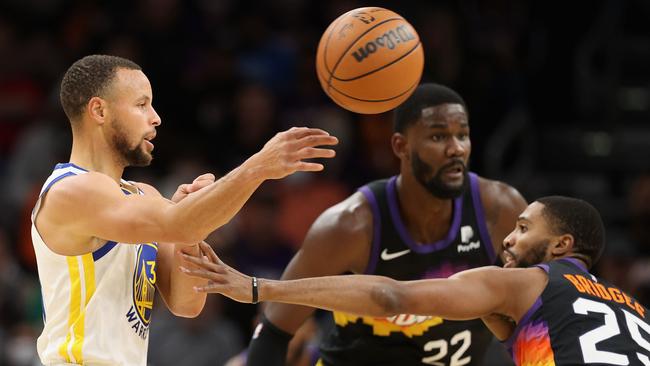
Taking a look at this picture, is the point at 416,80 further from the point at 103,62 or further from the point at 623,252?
the point at 623,252

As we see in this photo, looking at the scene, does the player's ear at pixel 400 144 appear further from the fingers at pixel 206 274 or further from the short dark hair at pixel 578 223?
the fingers at pixel 206 274

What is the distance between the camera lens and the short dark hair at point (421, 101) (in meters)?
5.92

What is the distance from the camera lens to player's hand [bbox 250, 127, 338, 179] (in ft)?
13.8

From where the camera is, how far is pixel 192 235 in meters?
4.26

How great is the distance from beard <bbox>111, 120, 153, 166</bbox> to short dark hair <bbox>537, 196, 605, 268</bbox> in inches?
73.9

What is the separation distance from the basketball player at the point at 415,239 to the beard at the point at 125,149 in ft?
4.80

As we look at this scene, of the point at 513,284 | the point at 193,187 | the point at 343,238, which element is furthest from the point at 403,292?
the point at 343,238

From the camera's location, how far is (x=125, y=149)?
4.59 metres

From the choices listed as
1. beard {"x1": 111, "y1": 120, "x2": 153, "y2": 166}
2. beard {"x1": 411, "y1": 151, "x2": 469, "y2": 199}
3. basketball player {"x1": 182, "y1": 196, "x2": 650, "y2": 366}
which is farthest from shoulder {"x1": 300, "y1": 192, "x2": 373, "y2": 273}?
beard {"x1": 111, "y1": 120, "x2": 153, "y2": 166}

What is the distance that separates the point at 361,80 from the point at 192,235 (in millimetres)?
1512

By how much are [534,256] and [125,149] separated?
194 cm

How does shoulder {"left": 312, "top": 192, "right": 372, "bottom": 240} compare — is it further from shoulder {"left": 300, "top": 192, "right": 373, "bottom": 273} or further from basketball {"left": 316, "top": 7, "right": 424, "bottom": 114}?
basketball {"left": 316, "top": 7, "right": 424, "bottom": 114}

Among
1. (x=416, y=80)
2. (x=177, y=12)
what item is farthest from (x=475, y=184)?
(x=177, y=12)

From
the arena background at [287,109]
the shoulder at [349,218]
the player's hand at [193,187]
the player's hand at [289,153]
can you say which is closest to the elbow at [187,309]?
the player's hand at [193,187]
